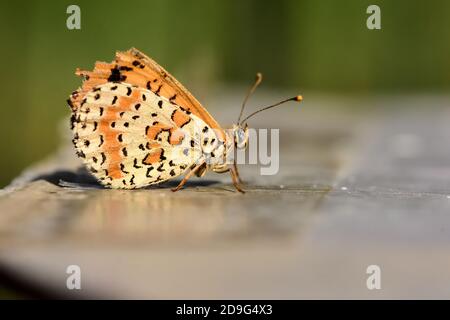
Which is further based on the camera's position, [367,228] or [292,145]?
[292,145]

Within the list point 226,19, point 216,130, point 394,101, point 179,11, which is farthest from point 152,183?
point 226,19

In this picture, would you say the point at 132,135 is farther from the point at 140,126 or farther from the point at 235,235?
the point at 235,235

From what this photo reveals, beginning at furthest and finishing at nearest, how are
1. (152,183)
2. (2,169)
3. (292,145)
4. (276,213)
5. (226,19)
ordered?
(226,19) → (2,169) → (292,145) → (152,183) → (276,213)

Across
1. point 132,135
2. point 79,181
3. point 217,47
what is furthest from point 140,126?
point 217,47

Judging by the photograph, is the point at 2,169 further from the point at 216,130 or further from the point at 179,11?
the point at 216,130

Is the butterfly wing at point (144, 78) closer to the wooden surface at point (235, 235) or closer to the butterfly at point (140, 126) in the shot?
the butterfly at point (140, 126)

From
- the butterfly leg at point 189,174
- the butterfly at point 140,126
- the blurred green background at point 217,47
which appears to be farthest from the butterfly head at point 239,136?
the blurred green background at point 217,47

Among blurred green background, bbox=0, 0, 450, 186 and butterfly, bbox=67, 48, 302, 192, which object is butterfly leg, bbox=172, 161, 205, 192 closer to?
butterfly, bbox=67, 48, 302, 192

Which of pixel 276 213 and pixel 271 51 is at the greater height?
pixel 271 51
